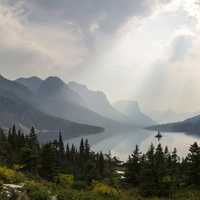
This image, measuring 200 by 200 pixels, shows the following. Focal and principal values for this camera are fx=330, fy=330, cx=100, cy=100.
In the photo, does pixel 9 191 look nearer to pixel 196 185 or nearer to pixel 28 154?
pixel 196 185

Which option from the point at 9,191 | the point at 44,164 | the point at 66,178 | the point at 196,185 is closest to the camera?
the point at 9,191

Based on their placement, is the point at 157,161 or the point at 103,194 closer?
the point at 103,194

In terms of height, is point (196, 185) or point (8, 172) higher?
point (8, 172)

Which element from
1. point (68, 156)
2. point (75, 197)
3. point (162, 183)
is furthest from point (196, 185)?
point (68, 156)

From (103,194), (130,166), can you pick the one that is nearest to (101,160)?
(130,166)

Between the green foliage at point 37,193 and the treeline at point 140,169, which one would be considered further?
the treeline at point 140,169

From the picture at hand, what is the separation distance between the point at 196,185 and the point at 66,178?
45.3 ft

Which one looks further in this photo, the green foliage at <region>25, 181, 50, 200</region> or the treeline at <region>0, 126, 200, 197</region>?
the treeline at <region>0, 126, 200, 197</region>

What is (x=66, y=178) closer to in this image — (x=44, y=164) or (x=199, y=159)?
(x=199, y=159)

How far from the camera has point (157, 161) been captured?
115ft

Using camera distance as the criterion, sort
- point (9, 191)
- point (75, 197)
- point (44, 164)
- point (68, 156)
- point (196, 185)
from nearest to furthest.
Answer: point (9, 191) → point (75, 197) → point (196, 185) → point (44, 164) → point (68, 156)

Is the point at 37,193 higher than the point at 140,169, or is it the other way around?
the point at 37,193

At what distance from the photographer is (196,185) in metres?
34.7

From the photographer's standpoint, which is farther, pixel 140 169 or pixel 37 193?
pixel 140 169
